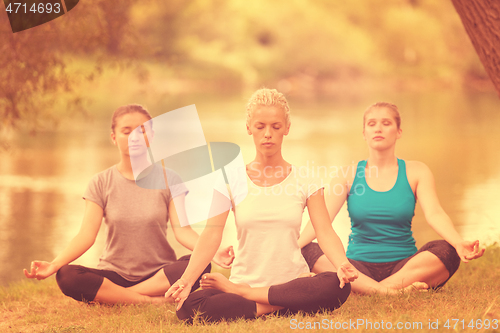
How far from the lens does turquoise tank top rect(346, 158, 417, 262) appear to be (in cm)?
331

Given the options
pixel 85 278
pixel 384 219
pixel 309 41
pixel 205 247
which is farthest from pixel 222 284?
pixel 309 41

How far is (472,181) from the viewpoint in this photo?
33.4 ft

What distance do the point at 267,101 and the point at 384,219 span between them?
1.14 metres

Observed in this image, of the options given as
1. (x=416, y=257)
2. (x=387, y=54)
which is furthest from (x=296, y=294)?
(x=387, y=54)

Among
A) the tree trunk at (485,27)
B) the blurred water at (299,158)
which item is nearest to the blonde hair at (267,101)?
the tree trunk at (485,27)

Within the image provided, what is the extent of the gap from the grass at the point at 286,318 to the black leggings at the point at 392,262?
0.57 ft

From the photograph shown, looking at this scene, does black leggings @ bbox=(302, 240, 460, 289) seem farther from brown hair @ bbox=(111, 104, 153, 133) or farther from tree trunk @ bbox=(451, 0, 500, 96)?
brown hair @ bbox=(111, 104, 153, 133)

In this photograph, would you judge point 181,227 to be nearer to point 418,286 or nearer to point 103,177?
point 103,177

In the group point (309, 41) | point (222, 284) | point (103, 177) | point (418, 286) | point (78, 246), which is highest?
point (309, 41)

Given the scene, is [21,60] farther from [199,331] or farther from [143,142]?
[199,331]

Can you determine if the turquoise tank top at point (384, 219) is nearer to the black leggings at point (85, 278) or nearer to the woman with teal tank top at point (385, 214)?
the woman with teal tank top at point (385, 214)

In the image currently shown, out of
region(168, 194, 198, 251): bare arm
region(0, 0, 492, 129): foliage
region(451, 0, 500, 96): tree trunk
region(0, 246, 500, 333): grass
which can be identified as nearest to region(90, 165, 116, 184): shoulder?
region(168, 194, 198, 251): bare arm

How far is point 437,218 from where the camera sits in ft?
10.4

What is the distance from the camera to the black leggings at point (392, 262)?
10.3ft
